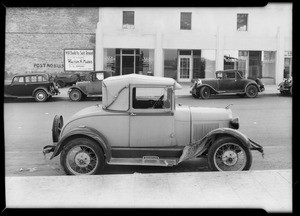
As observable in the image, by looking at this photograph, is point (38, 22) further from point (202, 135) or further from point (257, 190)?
point (257, 190)

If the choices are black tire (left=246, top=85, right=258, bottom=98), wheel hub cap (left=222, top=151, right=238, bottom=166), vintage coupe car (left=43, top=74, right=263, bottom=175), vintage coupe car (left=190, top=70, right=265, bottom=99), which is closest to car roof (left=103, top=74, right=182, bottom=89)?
vintage coupe car (left=43, top=74, right=263, bottom=175)

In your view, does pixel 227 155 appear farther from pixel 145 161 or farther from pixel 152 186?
pixel 152 186

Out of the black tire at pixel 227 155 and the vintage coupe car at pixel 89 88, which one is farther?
the vintage coupe car at pixel 89 88

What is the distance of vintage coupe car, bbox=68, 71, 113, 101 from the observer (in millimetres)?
16770

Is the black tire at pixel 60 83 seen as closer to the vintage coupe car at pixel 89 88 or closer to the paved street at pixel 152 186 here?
the vintage coupe car at pixel 89 88

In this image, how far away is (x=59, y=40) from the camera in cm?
1942

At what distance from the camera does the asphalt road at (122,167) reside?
775 cm

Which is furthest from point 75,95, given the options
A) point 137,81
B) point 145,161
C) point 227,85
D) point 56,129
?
point 145,161

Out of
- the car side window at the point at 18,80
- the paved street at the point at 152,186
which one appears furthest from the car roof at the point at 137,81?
the car side window at the point at 18,80

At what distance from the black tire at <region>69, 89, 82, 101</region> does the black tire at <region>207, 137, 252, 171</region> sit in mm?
11187

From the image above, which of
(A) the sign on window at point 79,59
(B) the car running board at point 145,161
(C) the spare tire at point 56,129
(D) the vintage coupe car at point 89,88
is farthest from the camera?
(D) the vintage coupe car at point 89,88

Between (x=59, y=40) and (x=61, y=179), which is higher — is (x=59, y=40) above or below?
above
